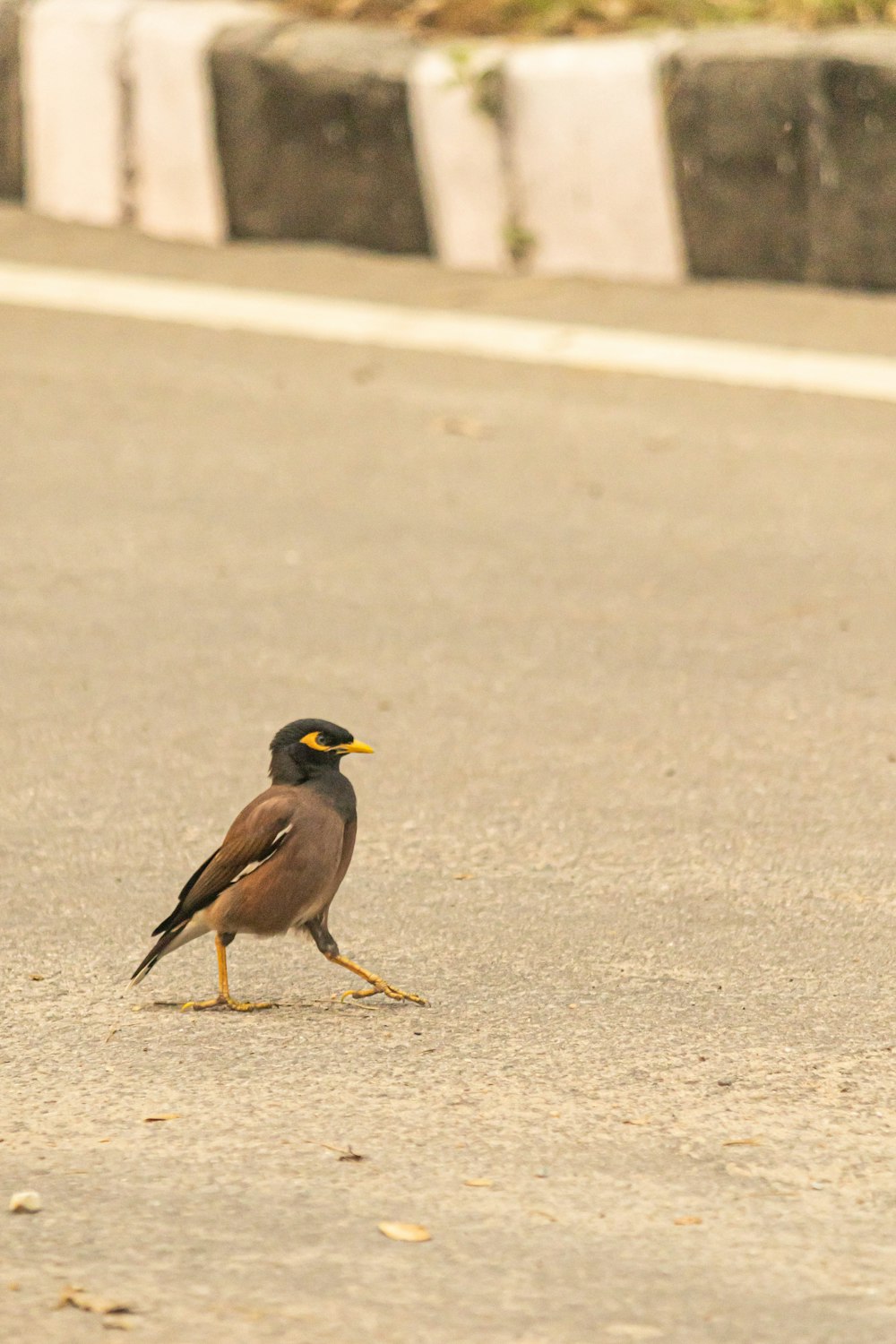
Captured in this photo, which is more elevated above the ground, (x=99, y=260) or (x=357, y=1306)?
(x=99, y=260)

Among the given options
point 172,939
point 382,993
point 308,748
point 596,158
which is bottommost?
point 382,993

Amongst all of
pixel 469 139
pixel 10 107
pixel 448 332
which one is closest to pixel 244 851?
pixel 448 332

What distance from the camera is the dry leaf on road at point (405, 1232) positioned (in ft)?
10.8

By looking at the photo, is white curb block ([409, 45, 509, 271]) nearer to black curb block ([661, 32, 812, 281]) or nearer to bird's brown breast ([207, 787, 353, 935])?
black curb block ([661, 32, 812, 281])

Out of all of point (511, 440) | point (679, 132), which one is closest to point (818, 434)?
point (511, 440)

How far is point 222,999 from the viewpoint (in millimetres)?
4164

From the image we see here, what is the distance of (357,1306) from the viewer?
310 centimetres

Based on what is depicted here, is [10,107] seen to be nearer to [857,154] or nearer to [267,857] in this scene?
[857,154]

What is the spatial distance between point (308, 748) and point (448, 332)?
15.8 feet

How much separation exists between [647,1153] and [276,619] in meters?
2.96

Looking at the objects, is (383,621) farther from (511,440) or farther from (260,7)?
(260,7)

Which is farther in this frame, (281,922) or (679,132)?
(679,132)

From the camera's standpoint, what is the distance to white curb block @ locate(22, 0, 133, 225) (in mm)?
9766

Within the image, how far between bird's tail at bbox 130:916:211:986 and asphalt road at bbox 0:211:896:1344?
0.36ft
